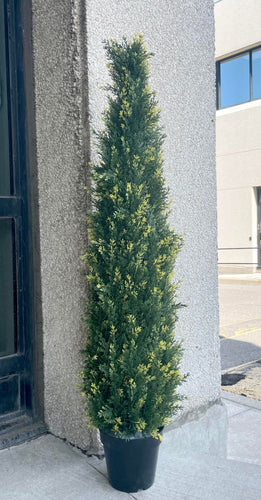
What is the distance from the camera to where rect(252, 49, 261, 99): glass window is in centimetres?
1672

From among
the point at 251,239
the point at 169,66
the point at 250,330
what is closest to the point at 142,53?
the point at 169,66

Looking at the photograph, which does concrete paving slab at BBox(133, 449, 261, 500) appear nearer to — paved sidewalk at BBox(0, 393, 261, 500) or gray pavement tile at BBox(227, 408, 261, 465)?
paved sidewalk at BBox(0, 393, 261, 500)

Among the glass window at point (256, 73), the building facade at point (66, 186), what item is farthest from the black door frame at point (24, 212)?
the glass window at point (256, 73)

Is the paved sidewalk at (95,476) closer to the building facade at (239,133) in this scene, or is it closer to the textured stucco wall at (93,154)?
Answer: the textured stucco wall at (93,154)

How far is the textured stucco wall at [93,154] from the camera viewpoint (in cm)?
296

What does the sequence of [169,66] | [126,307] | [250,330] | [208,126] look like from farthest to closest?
[250,330] → [208,126] → [169,66] → [126,307]

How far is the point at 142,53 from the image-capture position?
2572 mm

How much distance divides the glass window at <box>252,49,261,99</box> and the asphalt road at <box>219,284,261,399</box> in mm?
8287

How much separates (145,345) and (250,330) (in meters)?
5.84

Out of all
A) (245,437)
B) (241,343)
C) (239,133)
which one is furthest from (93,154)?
(239,133)

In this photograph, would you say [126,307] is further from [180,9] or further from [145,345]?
[180,9]

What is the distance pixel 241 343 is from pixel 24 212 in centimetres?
483

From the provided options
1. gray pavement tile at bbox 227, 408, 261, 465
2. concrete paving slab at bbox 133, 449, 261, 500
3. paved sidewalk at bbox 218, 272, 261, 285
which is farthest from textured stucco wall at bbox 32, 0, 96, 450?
paved sidewalk at bbox 218, 272, 261, 285

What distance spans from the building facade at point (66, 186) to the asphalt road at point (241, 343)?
Result: 1618 mm
